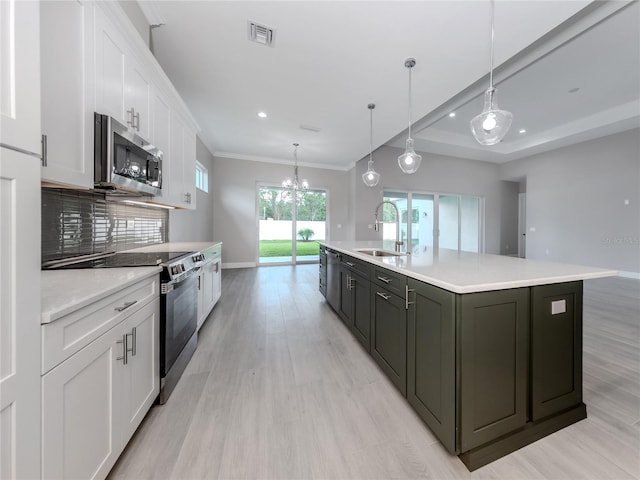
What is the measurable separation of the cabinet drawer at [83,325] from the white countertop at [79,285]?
34 millimetres

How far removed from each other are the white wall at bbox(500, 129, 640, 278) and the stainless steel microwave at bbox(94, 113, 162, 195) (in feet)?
28.8

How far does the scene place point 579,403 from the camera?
4.57 feet

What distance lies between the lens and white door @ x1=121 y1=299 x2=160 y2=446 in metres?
1.13

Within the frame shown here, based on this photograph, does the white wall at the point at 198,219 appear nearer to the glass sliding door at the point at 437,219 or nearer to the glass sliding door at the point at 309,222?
the glass sliding door at the point at 309,222

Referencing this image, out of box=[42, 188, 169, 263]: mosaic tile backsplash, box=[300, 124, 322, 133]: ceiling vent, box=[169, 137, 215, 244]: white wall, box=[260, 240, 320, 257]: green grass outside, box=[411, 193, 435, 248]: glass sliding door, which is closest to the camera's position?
box=[42, 188, 169, 263]: mosaic tile backsplash

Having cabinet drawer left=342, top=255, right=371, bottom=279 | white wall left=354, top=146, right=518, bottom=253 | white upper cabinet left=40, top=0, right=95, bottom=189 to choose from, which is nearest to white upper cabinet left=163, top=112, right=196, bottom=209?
white upper cabinet left=40, top=0, right=95, bottom=189

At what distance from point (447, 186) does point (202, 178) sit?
6.87 metres

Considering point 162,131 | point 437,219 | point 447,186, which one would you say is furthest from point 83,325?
point 447,186

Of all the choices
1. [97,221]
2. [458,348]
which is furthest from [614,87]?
[97,221]

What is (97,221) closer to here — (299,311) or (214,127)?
(299,311)

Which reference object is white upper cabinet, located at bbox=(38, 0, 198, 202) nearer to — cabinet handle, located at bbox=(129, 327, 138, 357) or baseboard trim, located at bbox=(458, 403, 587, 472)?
cabinet handle, located at bbox=(129, 327, 138, 357)

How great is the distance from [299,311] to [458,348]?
235cm

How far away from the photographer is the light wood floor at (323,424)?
1110mm

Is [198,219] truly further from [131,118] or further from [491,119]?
[491,119]
